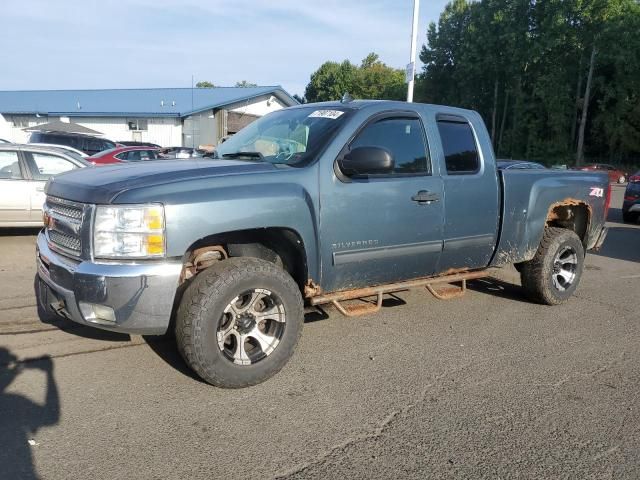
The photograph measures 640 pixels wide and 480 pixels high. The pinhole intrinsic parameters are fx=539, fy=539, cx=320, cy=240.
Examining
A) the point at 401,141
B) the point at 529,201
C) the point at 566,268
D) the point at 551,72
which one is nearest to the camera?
the point at 401,141

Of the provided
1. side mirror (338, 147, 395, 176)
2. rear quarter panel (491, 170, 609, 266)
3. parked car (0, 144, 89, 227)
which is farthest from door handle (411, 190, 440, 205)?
parked car (0, 144, 89, 227)

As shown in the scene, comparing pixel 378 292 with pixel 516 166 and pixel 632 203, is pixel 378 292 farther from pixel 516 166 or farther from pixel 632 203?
pixel 632 203

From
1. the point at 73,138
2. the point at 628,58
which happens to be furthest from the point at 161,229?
the point at 628,58

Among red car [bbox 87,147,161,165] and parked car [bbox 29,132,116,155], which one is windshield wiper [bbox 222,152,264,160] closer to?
red car [bbox 87,147,161,165]

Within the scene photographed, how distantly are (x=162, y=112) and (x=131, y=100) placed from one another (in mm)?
7572

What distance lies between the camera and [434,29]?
58.6 m

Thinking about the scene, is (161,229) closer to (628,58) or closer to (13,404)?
(13,404)

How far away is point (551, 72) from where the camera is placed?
158 feet

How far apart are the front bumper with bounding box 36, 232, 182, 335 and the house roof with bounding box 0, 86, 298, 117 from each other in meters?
32.4

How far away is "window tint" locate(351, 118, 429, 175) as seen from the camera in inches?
169

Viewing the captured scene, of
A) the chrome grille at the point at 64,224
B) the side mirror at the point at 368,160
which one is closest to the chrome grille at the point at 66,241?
the chrome grille at the point at 64,224

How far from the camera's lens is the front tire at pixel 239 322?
11.2 feet

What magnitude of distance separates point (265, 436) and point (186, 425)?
0.48 meters

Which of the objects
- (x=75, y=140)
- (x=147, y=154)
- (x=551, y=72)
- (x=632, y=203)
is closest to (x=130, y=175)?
(x=632, y=203)
